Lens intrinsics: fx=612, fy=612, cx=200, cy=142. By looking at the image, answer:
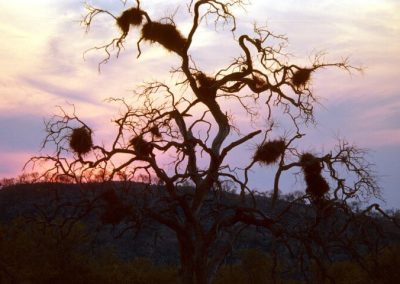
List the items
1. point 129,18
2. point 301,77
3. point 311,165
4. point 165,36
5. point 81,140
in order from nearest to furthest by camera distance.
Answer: point 81,140 → point 129,18 → point 165,36 → point 311,165 → point 301,77

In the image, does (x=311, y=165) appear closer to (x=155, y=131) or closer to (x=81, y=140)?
(x=155, y=131)

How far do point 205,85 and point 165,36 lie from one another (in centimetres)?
147

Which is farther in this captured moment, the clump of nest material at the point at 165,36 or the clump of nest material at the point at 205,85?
the clump of nest material at the point at 205,85

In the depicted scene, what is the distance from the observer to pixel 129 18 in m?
13.1

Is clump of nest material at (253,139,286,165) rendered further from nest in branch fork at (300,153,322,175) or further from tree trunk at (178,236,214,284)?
tree trunk at (178,236,214,284)

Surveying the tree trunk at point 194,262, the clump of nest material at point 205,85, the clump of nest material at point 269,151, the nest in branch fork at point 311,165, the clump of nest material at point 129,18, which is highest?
the clump of nest material at point 129,18

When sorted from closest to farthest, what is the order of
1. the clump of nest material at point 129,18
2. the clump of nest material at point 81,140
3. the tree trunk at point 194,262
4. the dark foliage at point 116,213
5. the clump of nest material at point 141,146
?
the dark foliage at point 116,213 → the clump of nest material at point 81,140 → the tree trunk at point 194,262 → the clump of nest material at point 129,18 → the clump of nest material at point 141,146

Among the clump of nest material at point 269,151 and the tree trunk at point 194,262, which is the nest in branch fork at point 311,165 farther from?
the tree trunk at point 194,262

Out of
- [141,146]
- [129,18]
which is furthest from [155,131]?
[129,18]

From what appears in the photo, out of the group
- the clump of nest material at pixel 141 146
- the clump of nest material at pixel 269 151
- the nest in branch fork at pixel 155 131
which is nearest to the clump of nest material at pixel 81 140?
the clump of nest material at pixel 141 146

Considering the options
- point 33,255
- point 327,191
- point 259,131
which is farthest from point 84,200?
point 33,255

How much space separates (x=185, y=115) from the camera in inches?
556

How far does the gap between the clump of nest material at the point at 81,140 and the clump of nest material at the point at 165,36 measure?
246 cm

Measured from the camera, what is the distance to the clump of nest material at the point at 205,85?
13836mm
